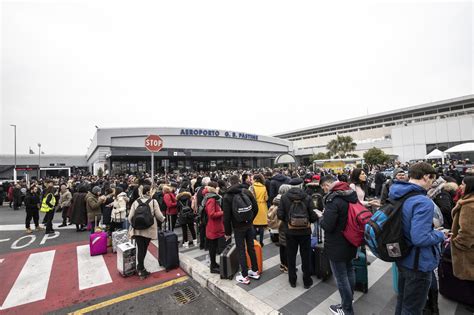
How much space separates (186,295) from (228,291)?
2.64 feet

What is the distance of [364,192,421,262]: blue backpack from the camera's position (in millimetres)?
2072

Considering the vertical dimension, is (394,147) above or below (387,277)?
above

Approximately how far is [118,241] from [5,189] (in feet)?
65.0

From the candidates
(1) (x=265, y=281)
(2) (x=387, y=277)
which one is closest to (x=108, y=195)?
(1) (x=265, y=281)

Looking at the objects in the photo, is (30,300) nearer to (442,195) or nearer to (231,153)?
(442,195)

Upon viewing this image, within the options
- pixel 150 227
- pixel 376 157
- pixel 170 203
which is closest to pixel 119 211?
pixel 170 203

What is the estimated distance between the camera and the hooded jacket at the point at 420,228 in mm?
1972

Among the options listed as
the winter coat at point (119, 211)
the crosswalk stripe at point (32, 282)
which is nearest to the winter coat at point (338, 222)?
the crosswalk stripe at point (32, 282)

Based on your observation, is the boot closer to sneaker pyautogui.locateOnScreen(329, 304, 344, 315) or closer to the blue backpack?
sneaker pyautogui.locateOnScreen(329, 304, 344, 315)

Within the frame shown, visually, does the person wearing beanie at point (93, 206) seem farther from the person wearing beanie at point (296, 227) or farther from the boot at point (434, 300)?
the boot at point (434, 300)

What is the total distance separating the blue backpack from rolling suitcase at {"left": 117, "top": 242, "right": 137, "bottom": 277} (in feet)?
14.6

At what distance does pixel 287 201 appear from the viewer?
3.54 m

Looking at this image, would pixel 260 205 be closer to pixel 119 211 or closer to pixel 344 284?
pixel 344 284

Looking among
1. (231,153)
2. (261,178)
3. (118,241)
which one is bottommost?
(118,241)
